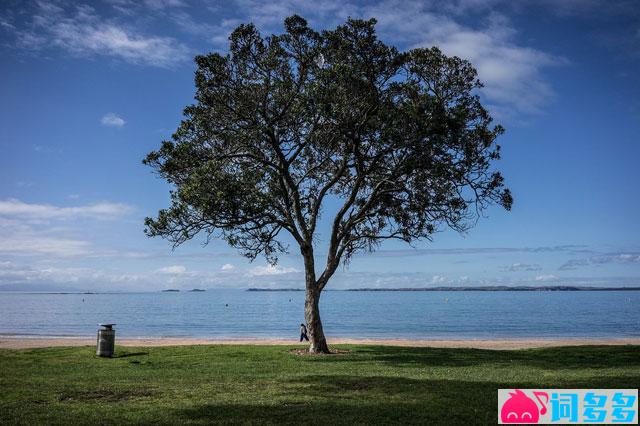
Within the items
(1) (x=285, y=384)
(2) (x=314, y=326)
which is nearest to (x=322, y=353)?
(2) (x=314, y=326)

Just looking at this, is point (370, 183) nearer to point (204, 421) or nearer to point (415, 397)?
point (415, 397)

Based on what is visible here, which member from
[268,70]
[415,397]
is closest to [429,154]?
[268,70]

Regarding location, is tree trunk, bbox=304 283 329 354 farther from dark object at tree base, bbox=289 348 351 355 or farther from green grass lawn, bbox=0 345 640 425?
green grass lawn, bbox=0 345 640 425

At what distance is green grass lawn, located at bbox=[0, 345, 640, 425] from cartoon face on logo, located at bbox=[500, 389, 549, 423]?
1.02 ft

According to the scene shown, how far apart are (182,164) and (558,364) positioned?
19.0 meters

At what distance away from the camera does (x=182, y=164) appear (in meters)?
26.8

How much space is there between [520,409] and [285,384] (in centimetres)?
Result: 684

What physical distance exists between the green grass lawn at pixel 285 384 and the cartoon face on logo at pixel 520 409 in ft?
1.02

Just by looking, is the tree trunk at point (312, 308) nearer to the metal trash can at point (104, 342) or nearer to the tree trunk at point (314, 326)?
the tree trunk at point (314, 326)

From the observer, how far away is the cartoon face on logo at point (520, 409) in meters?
11.7

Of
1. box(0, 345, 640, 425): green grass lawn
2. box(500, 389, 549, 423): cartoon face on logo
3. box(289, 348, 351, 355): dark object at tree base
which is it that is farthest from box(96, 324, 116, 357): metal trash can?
box(500, 389, 549, 423): cartoon face on logo

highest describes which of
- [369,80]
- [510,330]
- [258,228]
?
[369,80]

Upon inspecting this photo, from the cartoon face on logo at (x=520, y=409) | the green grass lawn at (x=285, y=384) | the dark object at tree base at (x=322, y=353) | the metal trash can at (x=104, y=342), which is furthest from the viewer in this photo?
the dark object at tree base at (x=322, y=353)

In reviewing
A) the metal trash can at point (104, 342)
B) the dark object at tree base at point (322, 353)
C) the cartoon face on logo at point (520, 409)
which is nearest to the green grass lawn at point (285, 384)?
the cartoon face on logo at point (520, 409)
